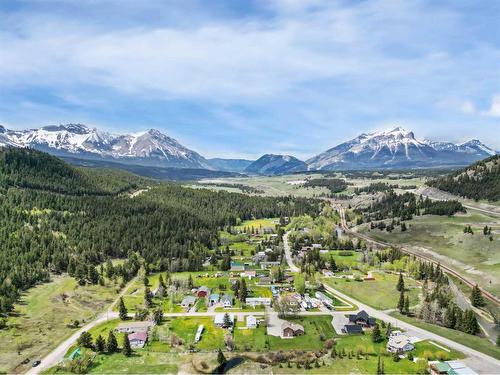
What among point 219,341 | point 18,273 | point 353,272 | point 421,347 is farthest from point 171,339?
point 353,272

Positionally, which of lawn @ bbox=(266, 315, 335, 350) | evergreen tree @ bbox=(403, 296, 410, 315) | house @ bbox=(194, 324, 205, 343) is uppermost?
evergreen tree @ bbox=(403, 296, 410, 315)

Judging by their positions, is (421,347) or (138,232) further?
(138,232)

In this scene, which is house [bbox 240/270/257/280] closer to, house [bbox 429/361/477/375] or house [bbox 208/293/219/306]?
house [bbox 208/293/219/306]

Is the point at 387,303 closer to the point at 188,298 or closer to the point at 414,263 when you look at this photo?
the point at 414,263

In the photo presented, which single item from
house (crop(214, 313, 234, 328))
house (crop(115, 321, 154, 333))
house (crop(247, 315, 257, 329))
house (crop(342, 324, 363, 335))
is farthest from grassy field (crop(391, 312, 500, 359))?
house (crop(115, 321, 154, 333))

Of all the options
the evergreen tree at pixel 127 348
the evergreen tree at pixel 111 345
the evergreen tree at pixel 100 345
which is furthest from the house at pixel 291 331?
the evergreen tree at pixel 100 345

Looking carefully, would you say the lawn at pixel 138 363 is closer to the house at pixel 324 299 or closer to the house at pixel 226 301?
the house at pixel 226 301
